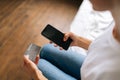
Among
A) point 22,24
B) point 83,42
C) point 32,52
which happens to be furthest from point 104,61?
point 22,24

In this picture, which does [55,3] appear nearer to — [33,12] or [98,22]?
[33,12]

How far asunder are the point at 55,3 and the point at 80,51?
5.06ft

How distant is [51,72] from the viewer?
1.02 metres

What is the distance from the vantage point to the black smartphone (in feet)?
3.45

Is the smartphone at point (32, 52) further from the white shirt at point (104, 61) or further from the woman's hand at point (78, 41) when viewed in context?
the white shirt at point (104, 61)

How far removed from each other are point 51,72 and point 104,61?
0.43 metres

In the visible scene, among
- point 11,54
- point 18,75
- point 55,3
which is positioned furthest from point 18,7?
point 18,75

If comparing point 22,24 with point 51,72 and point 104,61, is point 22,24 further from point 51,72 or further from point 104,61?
point 104,61

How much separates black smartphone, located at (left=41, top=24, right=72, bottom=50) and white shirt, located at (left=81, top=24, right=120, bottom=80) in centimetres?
29

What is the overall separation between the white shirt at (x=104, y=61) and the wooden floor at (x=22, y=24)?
0.95m

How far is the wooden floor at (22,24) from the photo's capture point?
1719 mm

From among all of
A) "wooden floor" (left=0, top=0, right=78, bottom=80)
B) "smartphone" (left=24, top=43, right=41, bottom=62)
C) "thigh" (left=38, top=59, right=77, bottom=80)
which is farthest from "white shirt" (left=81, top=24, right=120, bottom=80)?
"wooden floor" (left=0, top=0, right=78, bottom=80)

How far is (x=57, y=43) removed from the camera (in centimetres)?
106

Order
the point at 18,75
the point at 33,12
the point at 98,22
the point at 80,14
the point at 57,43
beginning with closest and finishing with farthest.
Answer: the point at 57,43
the point at 98,22
the point at 80,14
the point at 18,75
the point at 33,12
